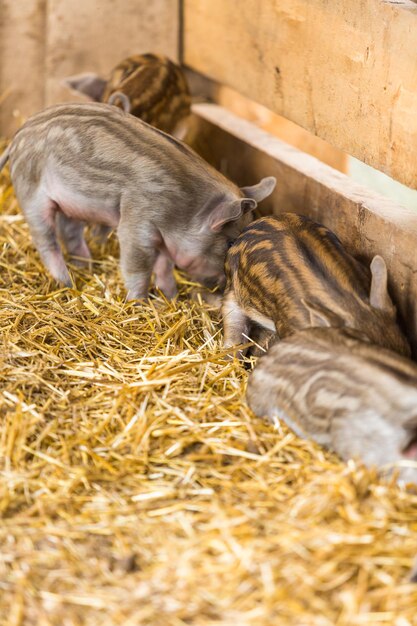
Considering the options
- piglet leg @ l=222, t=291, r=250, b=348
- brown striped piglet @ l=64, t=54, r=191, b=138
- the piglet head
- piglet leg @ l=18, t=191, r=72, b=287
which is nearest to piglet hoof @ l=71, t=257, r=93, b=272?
piglet leg @ l=18, t=191, r=72, b=287

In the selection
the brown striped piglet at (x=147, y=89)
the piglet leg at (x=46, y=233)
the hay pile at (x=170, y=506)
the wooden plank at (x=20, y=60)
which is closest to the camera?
the hay pile at (x=170, y=506)

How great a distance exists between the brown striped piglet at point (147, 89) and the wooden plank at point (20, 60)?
1.37ft

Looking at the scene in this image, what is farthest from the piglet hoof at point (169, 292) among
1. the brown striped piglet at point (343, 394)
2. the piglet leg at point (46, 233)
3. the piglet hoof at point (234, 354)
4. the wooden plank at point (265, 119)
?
the wooden plank at point (265, 119)

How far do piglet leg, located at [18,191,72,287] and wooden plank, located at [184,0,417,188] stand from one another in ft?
3.65

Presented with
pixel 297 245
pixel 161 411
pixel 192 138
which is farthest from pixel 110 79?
pixel 161 411

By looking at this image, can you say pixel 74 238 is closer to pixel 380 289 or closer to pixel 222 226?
pixel 222 226

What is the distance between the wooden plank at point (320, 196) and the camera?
3.57 m

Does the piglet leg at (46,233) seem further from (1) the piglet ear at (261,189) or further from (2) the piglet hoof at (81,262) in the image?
(1) the piglet ear at (261,189)

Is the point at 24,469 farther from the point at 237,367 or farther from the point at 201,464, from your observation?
the point at 237,367

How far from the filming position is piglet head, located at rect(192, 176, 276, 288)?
4039 millimetres

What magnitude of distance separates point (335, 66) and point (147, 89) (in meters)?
1.24

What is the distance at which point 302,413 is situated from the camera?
3061 millimetres

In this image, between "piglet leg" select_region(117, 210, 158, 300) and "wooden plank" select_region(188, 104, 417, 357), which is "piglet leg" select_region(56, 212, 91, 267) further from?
"wooden plank" select_region(188, 104, 417, 357)

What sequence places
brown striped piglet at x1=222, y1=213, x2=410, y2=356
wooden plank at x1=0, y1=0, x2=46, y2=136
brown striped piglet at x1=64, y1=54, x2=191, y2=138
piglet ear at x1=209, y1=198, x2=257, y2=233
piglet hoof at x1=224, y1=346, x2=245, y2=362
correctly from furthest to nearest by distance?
wooden plank at x1=0, y1=0, x2=46, y2=136 → brown striped piglet at x1=64, y1=54, x2=191, y2=138 → piglet ear at x1=209, y1=198, x2=257, y2=233 → piglet hoof at x1=224, y1=346, x2=245, y2=362 → brown striped piglet at x1=222, y1=213, x2=410, y2=356
